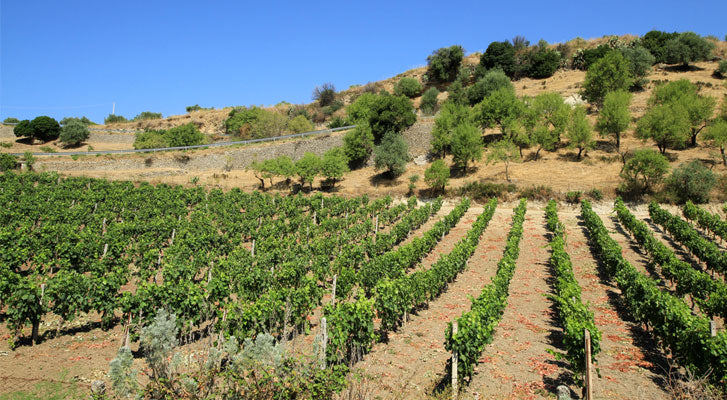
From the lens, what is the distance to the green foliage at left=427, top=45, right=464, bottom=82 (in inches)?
3440

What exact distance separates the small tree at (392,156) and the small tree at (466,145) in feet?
19.3

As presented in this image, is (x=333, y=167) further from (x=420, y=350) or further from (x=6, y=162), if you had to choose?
(x=6, y=162)

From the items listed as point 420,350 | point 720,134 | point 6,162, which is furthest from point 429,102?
point 420,350

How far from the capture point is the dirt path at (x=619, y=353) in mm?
9570

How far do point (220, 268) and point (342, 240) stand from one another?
8.02m

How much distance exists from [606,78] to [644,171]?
24528 mm

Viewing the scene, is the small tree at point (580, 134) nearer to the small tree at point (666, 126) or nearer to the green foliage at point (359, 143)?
the small tree at point (666, 126)

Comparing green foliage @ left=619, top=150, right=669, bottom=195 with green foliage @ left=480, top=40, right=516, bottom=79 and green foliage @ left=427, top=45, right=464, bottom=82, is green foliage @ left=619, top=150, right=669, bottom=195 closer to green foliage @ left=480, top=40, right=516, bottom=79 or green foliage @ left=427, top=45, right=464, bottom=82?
green foliage @ left=480, top=40, right=516, bottom=79

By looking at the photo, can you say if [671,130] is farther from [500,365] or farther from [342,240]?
[500,365]

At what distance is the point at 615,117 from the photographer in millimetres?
42844

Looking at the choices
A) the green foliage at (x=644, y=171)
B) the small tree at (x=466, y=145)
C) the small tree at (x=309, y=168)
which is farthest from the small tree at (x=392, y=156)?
the green foliage at (x=644, y=171)

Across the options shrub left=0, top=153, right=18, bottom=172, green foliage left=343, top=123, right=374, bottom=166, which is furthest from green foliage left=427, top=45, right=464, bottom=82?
shrub left=0, top=153, right=18, bottom=172

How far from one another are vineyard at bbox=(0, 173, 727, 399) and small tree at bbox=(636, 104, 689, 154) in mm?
15203

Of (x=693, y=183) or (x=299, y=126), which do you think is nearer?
(x=693, y=183)
